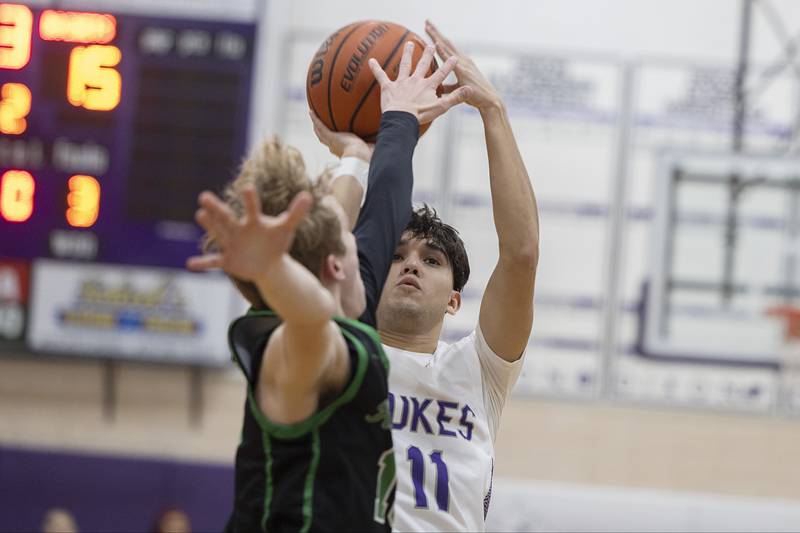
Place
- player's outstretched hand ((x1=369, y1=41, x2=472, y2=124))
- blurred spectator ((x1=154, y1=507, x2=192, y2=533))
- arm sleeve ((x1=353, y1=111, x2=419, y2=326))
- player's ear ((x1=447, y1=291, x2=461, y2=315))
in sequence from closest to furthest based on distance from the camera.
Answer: arm sleeve ((x1=353, y1=111, x2=419, y2=326))
player's outstretched hand ((x1=369, y1=41, x2=472, y2=124))
player's ear ((x1=447, y1=291, x2=461, y2=315))
blurred spectator ((x1=154, y1=507, x2=192, y2=533))

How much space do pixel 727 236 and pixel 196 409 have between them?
3.85 meters

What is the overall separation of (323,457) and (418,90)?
35.8 inches

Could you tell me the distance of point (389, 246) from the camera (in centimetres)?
221

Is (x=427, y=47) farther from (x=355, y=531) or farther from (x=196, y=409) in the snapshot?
(x=196, y=409)

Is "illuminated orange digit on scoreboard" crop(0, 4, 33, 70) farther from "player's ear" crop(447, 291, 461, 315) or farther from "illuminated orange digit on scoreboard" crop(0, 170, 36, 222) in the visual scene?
"player's ear" crop(447, 291, 461, 315)

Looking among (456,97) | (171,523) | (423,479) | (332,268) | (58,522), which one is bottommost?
(58,522)

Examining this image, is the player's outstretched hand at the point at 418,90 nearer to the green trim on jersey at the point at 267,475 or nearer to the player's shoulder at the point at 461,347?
the player's shoulder at the point at 461,347

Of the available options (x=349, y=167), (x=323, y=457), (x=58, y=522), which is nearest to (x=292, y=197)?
(x=323, y=457)

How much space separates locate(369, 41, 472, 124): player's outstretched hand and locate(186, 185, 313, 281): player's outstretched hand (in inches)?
32.0

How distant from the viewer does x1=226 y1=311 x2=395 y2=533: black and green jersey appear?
6.11ft

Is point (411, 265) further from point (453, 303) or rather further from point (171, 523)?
point (171, 523)

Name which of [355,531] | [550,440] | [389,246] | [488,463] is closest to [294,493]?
[355,531]

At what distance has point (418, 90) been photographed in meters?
2.46

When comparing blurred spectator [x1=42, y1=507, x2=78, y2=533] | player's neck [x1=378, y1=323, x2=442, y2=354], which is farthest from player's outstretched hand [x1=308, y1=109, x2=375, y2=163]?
blurred spectator [x1=42, y1=507, x2=78, y2=533]
